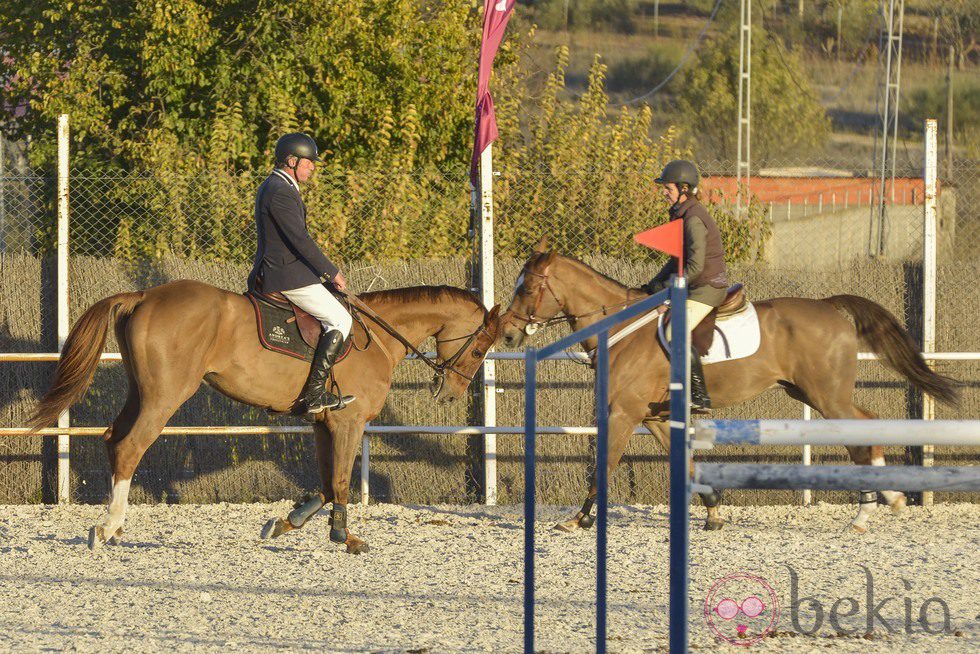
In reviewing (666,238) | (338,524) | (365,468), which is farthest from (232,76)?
(666,238)

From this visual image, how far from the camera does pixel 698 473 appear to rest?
392cm

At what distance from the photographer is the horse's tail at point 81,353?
8.67 metres

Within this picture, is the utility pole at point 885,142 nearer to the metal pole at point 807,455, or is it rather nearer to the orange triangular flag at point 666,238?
the metal pole at point 807,455

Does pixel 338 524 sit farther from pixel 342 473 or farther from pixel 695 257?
pixel 695 257

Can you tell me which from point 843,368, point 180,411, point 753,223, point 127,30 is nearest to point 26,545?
point 180,411

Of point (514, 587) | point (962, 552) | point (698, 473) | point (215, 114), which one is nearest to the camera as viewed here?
point (698, 473)

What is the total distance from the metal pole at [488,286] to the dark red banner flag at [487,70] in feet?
0.27

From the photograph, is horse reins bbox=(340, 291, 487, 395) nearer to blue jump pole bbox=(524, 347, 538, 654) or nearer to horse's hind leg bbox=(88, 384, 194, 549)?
horse's hind leg bbox=(88, 384, 194, 549)

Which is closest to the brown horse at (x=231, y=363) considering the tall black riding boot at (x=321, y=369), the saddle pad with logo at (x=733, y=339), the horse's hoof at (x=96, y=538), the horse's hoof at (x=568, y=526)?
the horse's hoof at (x=96, y=538)

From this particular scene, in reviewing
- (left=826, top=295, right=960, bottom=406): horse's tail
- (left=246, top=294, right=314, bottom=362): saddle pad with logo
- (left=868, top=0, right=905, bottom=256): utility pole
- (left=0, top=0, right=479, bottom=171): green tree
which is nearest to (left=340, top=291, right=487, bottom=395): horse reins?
(left=246, top=294, right=314, bottom=362): saddle pad with logo

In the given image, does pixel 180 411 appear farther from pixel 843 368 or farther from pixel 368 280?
pixel 843 368

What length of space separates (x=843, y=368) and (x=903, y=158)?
42.1 metres

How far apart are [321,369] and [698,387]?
2.70m

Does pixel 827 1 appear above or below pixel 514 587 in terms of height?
above
